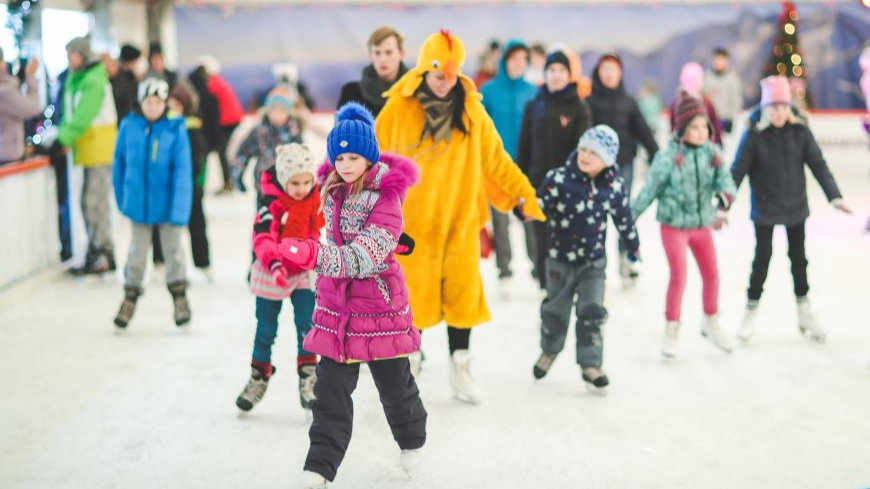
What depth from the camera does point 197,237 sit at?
714 cm

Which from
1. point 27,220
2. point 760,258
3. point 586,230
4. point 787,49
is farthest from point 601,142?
point 787,49

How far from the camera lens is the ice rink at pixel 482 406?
3750mm

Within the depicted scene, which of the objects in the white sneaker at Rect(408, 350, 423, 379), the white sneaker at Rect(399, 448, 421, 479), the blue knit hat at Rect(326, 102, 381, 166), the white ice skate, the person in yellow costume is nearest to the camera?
the blue knit hat at Rect(326, 102, 381, 166)

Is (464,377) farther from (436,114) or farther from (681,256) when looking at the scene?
(681,256)

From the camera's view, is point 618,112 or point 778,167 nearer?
point 778,167

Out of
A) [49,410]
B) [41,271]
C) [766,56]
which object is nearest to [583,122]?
[49,410]

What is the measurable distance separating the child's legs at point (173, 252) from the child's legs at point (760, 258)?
3046mm

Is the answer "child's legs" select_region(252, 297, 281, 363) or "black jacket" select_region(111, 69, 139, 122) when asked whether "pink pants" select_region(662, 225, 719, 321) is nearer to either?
"child's legs" select_region(252, 297, 281, 363)

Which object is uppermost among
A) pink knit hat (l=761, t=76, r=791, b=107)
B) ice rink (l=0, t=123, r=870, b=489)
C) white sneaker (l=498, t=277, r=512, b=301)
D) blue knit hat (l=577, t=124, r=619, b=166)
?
pink knit hat (l=761, t=76, r=791, b=107)

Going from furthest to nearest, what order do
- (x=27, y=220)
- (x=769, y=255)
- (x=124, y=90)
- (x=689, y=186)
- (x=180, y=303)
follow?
1. (x=124, y=90)
2. (x=27, y=220)
3. (x=180, y=303)
4. (x=769, y=255)
5. (x=689, y=186)

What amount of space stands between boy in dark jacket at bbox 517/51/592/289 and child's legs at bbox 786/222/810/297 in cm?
122

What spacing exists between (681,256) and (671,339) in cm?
41

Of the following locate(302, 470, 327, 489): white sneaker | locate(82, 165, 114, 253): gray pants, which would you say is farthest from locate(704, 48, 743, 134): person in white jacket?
locate(302, 470, 327, 489): white sneaker

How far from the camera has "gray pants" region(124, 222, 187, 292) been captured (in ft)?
18.8
